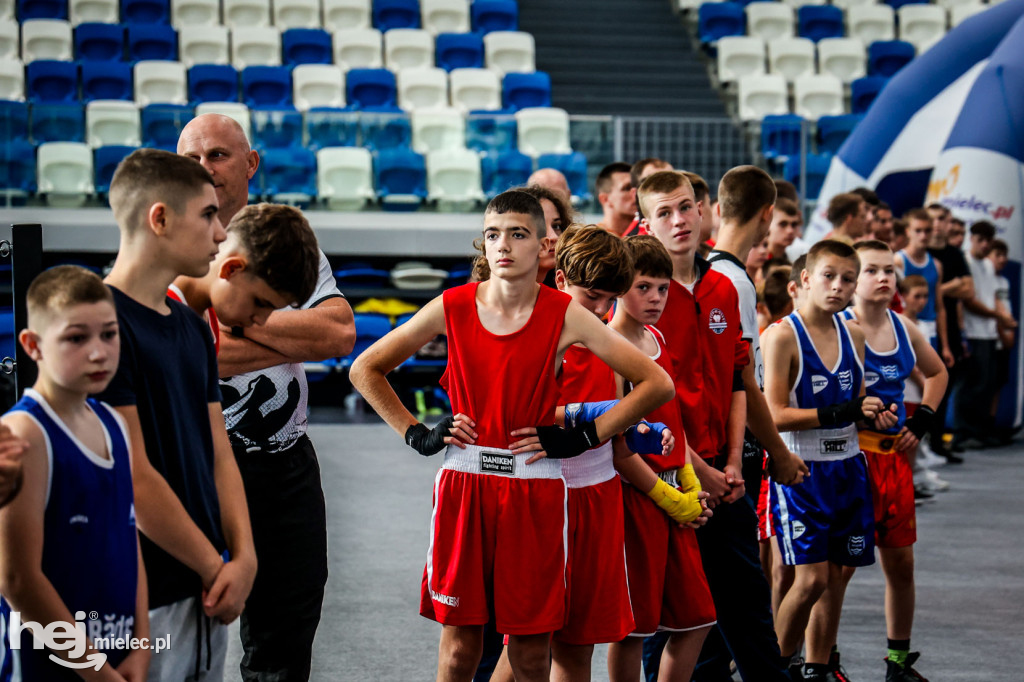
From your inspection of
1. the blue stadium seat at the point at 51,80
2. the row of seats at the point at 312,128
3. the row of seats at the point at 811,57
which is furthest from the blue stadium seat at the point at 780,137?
the blue stadium seat at the point at 51,80

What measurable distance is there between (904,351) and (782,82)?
33.5 ft

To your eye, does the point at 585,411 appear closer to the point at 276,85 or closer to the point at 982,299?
the point at 982,299

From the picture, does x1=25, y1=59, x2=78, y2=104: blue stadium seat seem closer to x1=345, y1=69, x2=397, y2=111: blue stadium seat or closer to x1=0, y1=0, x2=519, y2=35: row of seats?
x1=0, y1=0, x2=519, y2=35: row of seats

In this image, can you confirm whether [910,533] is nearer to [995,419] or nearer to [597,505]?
[597,505]

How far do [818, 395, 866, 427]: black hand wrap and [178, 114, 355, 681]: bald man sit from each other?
71.1 inches

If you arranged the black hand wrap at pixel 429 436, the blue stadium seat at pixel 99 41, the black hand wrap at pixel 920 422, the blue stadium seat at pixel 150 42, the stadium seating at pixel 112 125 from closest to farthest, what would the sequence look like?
the black hand wrap at pixel 429 436 < the black hand wrap at pixel 920 422 < the stadium seating at pixel 112 125 < the blue stadium seat at pixel 99 41 < the blue stadium seat at pixel 150 42

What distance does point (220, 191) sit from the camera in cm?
283

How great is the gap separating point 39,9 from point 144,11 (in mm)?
1216

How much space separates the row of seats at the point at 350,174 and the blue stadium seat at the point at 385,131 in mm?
84

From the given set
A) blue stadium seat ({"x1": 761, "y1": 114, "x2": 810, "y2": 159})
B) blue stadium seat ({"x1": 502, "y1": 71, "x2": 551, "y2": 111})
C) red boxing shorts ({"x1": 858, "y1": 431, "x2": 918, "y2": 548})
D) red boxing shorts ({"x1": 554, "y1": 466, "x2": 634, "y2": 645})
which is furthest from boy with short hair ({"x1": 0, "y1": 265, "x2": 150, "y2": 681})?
blue stadium seat ({"x1": 502, "y1": 71, "x2": 551, "y2": 111})

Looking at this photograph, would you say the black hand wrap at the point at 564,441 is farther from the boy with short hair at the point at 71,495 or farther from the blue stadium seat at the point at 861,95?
the blue stadium seat at the point at 861,95

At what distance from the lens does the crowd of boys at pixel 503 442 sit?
1.86m

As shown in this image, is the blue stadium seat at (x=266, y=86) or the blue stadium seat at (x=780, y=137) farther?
the blue stadium seat at (x=266, y=86)

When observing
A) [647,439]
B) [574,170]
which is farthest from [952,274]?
[647,439]
